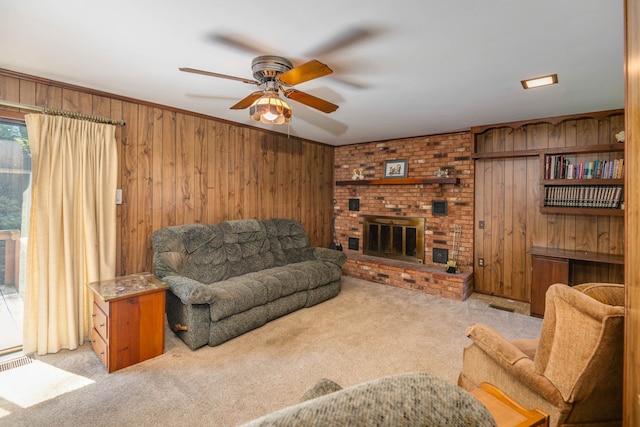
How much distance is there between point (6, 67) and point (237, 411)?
317 centimetres

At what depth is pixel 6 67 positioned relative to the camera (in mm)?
2439

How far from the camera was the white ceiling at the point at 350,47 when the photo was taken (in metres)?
1.68

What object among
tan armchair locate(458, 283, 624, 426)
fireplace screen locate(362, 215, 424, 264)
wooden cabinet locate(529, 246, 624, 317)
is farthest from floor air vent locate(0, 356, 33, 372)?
wooden cabinet locate(529, 246, 624, 317)

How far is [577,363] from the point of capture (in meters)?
1.24

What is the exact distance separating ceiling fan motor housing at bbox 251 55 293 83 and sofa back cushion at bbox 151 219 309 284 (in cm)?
198

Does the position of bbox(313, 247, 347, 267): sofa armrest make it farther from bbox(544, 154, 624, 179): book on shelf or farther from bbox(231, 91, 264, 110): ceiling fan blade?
bbox(544, 154, 624, 179): book on shelf

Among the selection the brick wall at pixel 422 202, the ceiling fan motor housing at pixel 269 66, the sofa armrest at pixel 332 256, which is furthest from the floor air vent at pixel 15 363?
the brick wall at pixel 422 202

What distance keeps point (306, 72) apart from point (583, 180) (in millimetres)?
3542

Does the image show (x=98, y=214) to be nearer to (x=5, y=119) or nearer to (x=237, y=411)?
(x=5, y=119)

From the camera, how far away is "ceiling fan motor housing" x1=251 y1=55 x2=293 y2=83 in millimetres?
2170

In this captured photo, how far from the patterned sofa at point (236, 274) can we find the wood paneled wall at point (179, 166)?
1.06ft

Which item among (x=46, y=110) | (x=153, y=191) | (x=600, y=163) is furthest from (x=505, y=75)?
(x=46, y=110)

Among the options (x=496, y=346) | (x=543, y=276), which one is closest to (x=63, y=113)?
(x=496, y=346)

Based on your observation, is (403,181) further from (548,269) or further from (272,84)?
(272,84)
